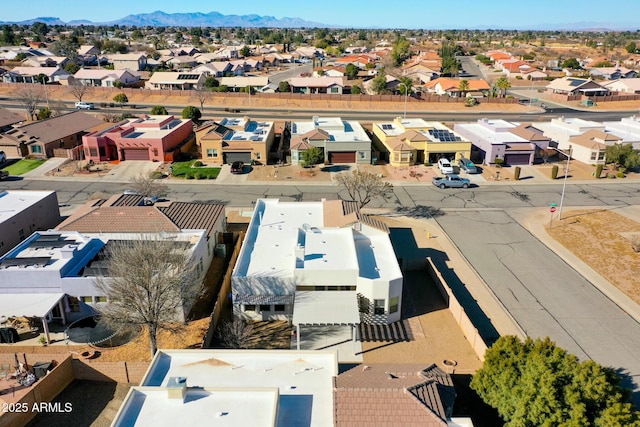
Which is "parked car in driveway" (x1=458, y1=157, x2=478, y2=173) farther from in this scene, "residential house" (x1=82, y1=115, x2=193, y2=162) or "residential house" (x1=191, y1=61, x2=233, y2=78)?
"residential house" (x1=191, y1=61, x2=233, y2=78)

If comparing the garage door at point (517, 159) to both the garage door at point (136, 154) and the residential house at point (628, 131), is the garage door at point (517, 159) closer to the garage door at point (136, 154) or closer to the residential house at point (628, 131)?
the residential house at point (628, 131)

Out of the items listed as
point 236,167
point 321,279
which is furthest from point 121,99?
point 321,279

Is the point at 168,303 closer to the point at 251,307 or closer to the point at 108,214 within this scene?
the point at 251,307

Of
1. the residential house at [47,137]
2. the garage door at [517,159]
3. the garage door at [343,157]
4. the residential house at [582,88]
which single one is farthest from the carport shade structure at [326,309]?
the residential house at [582,88]

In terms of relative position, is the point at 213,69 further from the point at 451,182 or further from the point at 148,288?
the point at 148,288

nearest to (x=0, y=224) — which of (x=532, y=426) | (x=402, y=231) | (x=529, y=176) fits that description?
(x=402, y=231)

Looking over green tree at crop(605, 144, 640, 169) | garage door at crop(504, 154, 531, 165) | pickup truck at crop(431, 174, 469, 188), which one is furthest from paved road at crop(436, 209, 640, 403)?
green tree at crop(605, 144, 640, 169)
